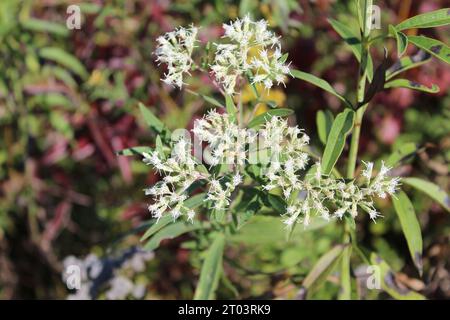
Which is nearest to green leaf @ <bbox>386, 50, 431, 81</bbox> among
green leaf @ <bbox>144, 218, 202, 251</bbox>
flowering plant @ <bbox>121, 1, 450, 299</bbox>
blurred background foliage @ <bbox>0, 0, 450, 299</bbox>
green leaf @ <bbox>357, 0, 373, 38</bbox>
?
flowering plant @ <bbox>121, 1, 450, 299</bbox>

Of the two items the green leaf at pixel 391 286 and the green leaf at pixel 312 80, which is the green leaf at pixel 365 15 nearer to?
the green leaf at pixel 312 80

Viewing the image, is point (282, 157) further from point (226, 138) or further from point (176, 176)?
point (176, 176)

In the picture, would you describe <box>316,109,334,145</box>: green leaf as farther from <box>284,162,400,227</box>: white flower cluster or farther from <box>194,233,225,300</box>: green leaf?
<box>194,233,225,300</box>: green leaf

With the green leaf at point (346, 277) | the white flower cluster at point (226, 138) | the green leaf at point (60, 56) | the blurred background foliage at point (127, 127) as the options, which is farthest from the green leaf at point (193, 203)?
the green leaf at point (60, 56)

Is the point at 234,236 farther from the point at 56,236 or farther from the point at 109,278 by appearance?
the point at 56,236

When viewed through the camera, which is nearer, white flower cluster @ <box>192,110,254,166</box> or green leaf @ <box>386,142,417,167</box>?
white flower cluster @ <box>192,110,254,166</box>
